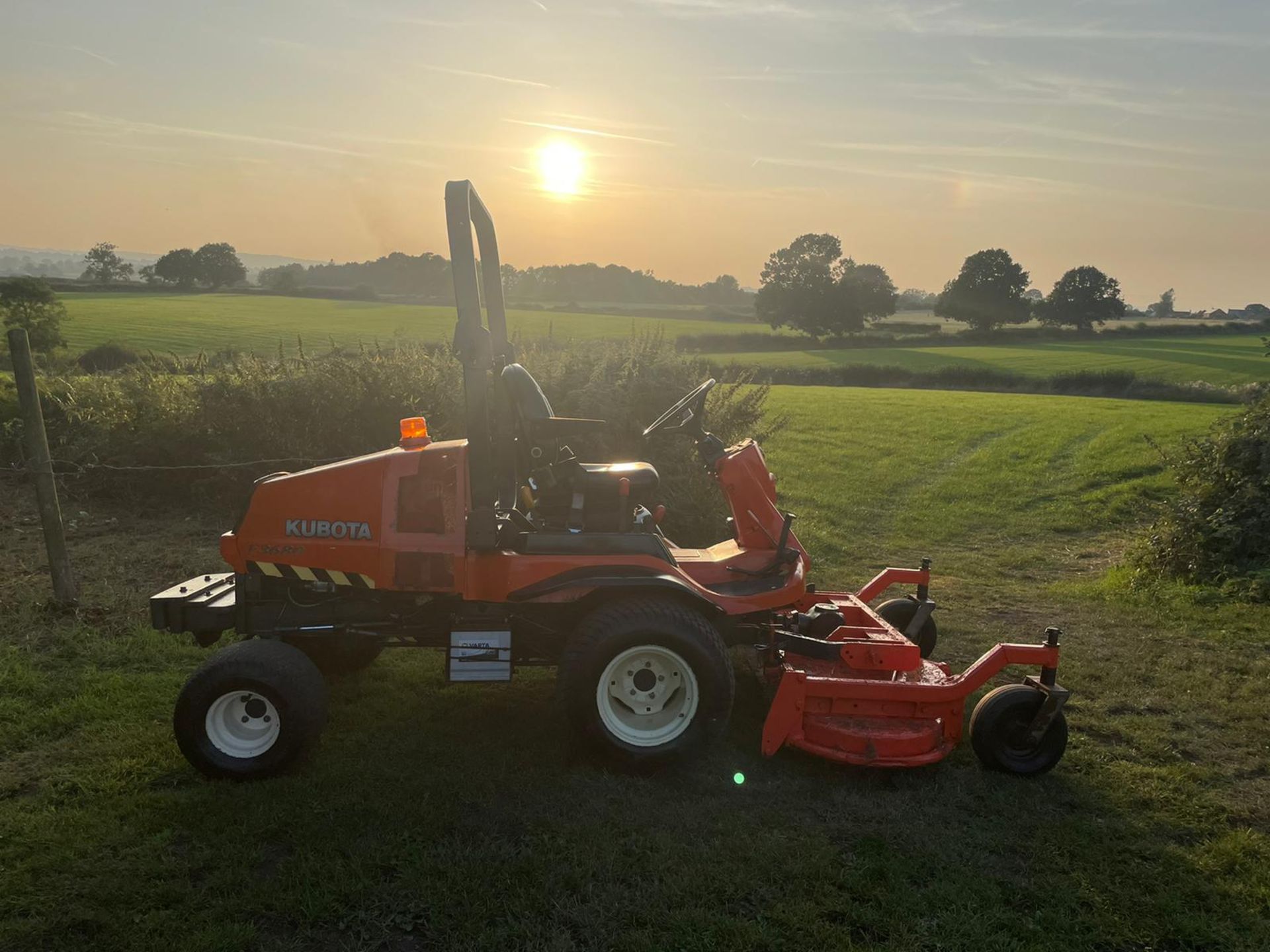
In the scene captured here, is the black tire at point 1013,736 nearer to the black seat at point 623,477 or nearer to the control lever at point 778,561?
the control lever at point 778,561

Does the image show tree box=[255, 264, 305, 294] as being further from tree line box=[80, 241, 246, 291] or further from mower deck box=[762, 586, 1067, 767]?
mower deck box=[762, 586, 1067, 767]

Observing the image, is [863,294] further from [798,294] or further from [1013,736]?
[1013,736]

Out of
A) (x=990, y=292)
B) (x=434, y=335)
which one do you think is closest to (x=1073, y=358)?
(x=990, y=292)

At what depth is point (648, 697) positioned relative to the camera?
475 centimetres

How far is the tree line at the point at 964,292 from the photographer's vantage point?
194 ft

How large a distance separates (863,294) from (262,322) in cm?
3855

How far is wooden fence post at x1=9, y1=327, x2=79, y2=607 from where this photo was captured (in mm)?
6949

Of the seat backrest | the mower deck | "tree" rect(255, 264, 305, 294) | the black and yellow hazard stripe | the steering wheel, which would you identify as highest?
the seat backrest

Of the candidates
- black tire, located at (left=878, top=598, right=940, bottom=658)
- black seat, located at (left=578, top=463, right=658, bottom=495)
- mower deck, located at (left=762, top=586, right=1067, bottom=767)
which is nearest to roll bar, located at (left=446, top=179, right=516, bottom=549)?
black seat, located at (left=578, top=463, right=658, bottom=495)

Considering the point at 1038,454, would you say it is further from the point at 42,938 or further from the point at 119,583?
the point at 42,938

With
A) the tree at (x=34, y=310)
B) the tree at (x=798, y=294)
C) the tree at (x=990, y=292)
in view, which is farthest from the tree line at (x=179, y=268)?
the tree at (x=990, y=292)

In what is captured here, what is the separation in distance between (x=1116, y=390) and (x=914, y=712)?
36.3 meters

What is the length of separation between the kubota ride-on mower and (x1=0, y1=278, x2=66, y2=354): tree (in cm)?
2253

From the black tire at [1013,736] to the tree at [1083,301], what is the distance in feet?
228
